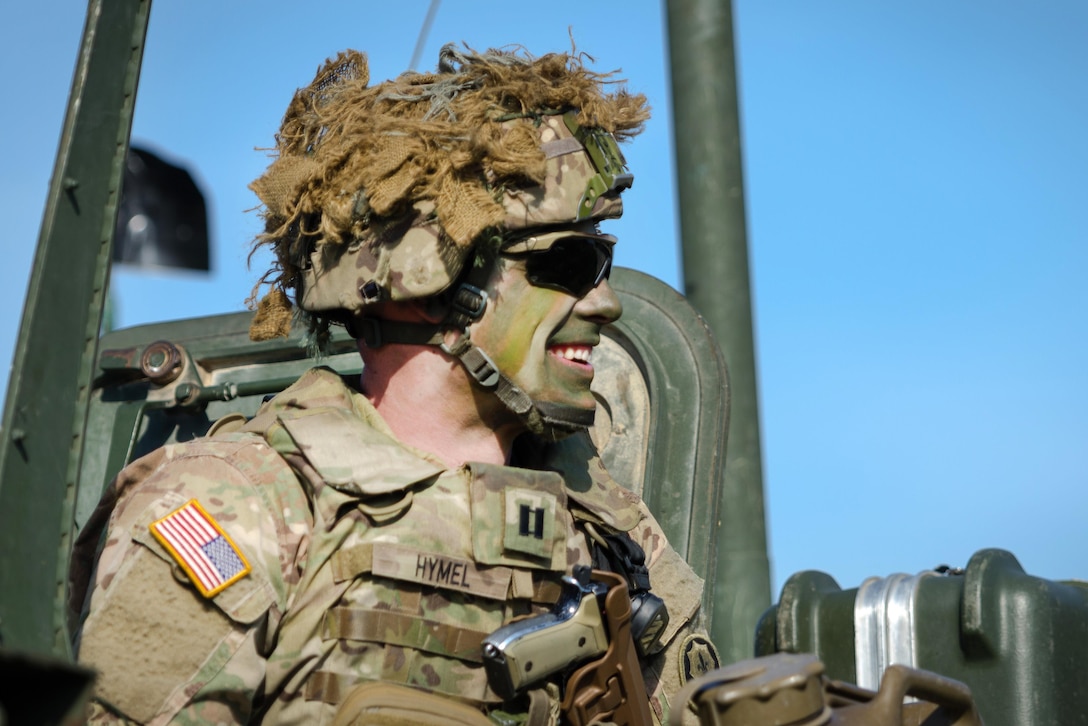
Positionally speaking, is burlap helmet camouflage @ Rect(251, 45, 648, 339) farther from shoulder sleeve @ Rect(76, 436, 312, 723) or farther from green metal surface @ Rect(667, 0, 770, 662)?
green metal surface @ Rect(667, 0, 770, 662)

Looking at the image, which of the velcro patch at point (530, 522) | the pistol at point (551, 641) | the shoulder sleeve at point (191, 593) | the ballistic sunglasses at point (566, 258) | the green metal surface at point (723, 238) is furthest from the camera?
the green metal surface at point (723, 238)

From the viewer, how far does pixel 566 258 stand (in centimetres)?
318

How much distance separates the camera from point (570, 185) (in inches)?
124

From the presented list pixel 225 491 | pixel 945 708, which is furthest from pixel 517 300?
pixel 945 708

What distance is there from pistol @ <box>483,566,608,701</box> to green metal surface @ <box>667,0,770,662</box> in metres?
2.35

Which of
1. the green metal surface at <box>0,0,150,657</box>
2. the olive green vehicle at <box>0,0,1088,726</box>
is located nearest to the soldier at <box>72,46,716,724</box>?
the olive green vehicle at <box>0,0,1088,726</box>

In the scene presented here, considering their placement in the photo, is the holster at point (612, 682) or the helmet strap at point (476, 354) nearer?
the holster at point (612, 682)

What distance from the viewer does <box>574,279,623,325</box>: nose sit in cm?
318

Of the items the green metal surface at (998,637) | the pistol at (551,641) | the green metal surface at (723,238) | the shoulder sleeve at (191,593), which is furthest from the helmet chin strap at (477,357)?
the green metal surface at (723,238)

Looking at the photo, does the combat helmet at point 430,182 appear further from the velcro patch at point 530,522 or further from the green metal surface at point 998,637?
the green metal surface at point 998,637

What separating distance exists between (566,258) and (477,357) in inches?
12.8

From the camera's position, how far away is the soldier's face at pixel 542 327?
10.2 feet

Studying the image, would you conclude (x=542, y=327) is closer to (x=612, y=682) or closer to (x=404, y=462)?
(x=404, y=462)

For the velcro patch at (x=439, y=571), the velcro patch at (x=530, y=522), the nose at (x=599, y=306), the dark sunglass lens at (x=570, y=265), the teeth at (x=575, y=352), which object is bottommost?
the velcro patch at (x=439, y=571)
